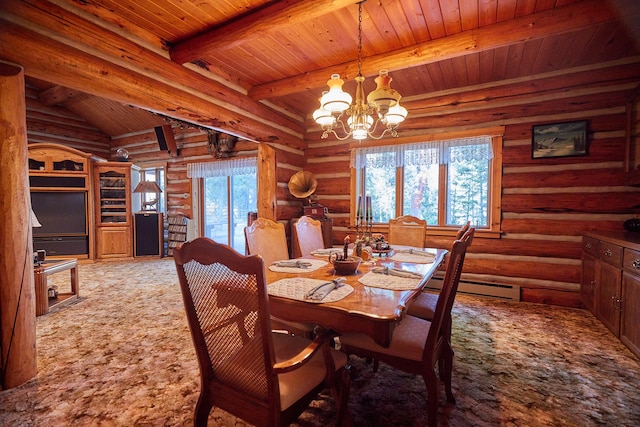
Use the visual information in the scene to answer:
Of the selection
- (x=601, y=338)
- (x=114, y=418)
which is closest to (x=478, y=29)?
(x=601, y=338)

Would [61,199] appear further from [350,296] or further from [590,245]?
[590,245]

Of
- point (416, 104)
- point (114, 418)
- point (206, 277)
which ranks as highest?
point (416, 104)

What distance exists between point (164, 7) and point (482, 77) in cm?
345

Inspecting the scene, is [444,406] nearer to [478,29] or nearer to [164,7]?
[478,29]

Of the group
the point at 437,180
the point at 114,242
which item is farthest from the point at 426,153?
the point at 114,242

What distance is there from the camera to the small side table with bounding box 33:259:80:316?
306 centimetres

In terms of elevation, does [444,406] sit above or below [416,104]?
below

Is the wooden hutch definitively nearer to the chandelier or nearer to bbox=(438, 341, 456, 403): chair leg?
the chandelier

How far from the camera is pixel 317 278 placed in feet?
5.76

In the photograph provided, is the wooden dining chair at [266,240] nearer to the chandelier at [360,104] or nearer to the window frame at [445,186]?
the chandelier at [360,104]

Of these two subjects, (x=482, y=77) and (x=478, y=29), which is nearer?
(x=478, y=29)

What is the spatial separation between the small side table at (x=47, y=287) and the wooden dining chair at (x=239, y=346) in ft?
9.58

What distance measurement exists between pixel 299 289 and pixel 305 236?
1.42 m

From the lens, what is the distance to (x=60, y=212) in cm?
549
